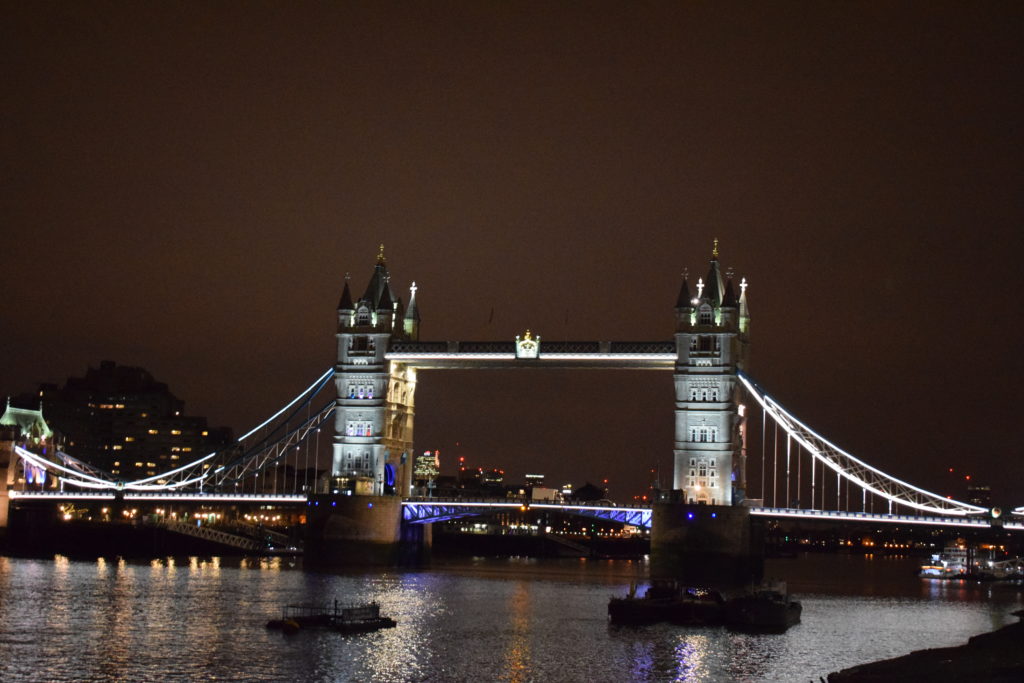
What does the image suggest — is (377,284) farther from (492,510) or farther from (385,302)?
(492,510)

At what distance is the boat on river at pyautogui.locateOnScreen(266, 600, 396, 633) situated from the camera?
56.8 metres

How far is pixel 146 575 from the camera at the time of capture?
88.1 meters

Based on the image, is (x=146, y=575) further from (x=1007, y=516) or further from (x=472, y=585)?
(x=1007, y=516)

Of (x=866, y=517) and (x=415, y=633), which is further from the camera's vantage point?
(x=866, y=517)

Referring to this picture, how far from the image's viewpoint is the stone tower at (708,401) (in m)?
94.9

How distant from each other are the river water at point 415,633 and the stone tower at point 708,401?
29.4 feet

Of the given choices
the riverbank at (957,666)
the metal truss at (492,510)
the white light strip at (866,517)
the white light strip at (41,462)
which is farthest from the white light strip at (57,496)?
the riverbank at (957,666)

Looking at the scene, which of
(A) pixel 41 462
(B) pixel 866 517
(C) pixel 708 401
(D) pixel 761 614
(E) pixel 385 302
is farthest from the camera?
(A) pixel 41 462

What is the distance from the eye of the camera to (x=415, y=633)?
5769cm

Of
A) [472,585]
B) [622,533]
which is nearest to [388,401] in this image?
[472,585]

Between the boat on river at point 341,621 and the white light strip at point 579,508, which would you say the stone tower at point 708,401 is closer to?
the white light strip at point 579,508

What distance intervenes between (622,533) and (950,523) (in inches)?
4281

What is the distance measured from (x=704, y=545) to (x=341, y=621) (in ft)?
122

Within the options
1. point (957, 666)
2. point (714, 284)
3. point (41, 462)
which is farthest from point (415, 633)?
point (41, 462)
